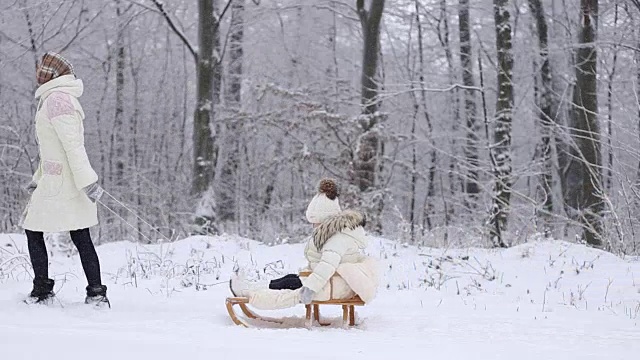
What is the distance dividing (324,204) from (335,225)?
30 centimetres

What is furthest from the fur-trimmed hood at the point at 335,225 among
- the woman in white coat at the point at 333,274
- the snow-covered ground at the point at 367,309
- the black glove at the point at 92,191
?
the black glove at the point at 92,191

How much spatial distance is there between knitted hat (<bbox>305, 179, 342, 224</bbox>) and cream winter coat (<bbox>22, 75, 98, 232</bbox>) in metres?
1.65

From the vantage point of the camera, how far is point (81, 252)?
5.66 metres

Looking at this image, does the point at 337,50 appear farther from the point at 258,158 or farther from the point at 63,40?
the point at 63,40

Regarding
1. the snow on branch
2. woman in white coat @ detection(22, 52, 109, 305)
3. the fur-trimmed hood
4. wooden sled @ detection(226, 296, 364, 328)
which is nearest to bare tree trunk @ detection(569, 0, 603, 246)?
the snow on branch

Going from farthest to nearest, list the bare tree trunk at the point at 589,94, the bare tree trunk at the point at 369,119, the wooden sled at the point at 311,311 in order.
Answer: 1. the bare tree trunk at the point at 369,119
2. the bare tree trunk at the point at 589,94
3. the wooden sled at the point at 311,311

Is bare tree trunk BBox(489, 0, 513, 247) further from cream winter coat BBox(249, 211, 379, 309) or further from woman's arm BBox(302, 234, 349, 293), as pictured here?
woman's arm BBox(302, 234, 349, 293)

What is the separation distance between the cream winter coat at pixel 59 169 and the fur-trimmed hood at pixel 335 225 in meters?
1.71

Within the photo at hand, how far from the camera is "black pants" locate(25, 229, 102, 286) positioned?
18.4ft

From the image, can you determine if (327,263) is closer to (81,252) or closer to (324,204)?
(324,204)

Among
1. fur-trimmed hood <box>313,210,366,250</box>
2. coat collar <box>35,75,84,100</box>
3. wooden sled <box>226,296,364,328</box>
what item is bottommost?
wooden sled <box>226,296,364,328</box>

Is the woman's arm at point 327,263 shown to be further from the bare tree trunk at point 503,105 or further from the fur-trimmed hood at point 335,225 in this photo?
the bare tree trunk at point 503,105

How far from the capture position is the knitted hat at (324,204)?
561 centimetres

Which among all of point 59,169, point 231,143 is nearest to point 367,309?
point 59,169
